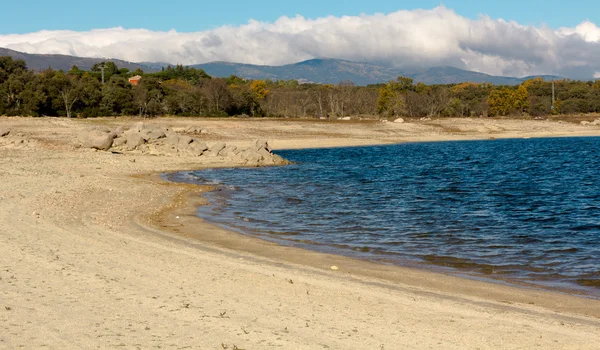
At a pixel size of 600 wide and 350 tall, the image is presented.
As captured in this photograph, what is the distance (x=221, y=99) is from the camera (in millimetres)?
84125

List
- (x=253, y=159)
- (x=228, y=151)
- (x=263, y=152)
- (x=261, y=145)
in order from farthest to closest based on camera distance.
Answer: (x=261, y=145), (x=228, y=151), (x=263, y=152), (x=253, y=159)

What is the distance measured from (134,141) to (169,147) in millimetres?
2115

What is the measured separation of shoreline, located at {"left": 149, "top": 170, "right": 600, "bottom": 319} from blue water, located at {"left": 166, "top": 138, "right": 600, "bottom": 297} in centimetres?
57

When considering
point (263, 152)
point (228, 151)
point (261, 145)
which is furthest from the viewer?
point (261, 145)

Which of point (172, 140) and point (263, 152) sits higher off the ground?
point (172, 140)

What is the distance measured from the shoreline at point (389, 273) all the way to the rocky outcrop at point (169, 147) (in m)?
21.3

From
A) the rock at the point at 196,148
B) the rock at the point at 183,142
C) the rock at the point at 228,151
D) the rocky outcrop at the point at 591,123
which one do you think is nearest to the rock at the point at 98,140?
the rock at the point at 183,142

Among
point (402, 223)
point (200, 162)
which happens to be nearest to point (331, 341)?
point (402, 223)

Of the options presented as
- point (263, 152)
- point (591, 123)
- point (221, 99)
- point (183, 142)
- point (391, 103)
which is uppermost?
point (391, 103)

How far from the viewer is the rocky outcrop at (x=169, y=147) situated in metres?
38.7

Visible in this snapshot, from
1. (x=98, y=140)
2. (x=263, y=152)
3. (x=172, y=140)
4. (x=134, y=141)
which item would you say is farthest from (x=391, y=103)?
(x=98, y=140)

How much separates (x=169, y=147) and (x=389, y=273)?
1172 inches

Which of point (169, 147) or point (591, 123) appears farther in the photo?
point (591, 123)

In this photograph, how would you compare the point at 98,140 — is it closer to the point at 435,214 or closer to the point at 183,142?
the point at 183,142
